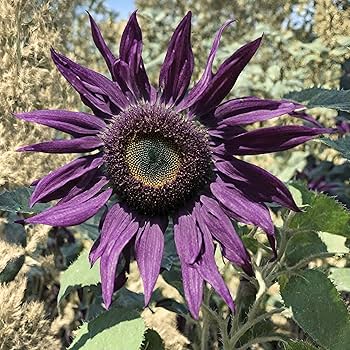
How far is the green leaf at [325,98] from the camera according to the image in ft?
4.61

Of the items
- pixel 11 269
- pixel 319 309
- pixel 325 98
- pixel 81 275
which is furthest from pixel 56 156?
pixel 319 309

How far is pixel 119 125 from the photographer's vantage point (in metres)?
1.29

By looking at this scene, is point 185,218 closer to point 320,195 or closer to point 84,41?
point 320,195

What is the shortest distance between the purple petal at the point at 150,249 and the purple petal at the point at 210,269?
70 millimetres

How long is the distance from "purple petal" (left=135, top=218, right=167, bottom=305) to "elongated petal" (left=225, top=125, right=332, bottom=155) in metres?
0.19

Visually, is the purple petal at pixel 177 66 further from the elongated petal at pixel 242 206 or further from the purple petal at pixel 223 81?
the elongated petal at pixel 242 206

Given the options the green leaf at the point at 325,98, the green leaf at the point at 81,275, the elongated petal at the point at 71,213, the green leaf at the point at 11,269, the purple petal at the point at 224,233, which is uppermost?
the green leaf at the point at 325,98

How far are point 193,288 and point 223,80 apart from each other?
0.32m

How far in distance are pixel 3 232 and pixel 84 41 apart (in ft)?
4.56

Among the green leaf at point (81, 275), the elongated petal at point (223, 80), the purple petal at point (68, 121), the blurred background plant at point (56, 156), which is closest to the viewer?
the elongated petal at point (223, 80)

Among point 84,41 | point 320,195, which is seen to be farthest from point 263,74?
point 320,195

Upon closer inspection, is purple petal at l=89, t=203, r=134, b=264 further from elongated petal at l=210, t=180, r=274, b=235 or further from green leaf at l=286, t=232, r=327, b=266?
green leaf at l=286, t=232, r=327, b=266

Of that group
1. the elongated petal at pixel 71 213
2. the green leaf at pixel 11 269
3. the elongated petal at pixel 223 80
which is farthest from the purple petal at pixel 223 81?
the green leaf at pixel 11 269

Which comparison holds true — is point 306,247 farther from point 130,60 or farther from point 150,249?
point 130,60
